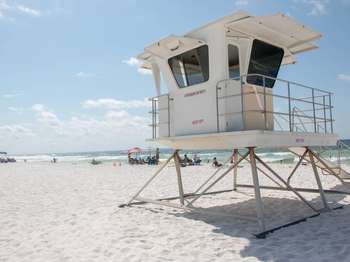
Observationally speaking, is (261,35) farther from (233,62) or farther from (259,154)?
(259,154)

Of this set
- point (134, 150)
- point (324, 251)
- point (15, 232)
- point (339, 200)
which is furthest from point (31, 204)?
point (134, 150)

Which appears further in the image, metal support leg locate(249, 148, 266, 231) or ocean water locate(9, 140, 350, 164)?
ocean water locate(9, 140, 350, 164)

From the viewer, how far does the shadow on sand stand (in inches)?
223

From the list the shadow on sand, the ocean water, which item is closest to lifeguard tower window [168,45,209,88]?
the shadow on sand

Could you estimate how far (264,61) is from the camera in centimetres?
881

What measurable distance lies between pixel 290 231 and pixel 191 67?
458cm

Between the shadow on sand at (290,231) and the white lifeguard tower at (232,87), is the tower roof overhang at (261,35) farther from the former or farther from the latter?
the shadow on sand at (290,231)

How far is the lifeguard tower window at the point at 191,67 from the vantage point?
27.7ft

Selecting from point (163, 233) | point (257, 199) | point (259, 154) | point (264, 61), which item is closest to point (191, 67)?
point (264, 61)

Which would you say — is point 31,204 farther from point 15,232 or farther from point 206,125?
point 206,125

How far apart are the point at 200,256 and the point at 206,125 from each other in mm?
3434

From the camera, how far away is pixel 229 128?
7.94m

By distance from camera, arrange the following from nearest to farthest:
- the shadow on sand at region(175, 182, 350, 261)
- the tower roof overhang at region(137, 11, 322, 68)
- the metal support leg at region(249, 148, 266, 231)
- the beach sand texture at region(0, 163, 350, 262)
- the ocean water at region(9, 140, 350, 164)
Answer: the shadow on sand at region(175, 182, 350, 261) < the beach sand texture at region(0, 163, 350, 262) < the metal support leg at region(249, 148, 266, 231) < the tower roof overhang at region(137, 11, 322, 68) < the ocean water at region(9, 140, 350, 164)

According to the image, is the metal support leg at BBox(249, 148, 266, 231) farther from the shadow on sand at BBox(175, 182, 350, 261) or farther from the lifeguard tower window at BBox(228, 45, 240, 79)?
the lifeguard tower window at BBox(228, 45, 240, 79)
